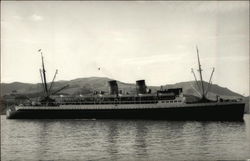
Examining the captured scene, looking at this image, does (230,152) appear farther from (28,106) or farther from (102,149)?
(28,106)

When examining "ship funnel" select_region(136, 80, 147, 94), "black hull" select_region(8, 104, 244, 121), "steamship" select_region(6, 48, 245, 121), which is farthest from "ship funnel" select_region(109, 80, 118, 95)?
"ship funnel" select_region(136, 80, 147, 94)

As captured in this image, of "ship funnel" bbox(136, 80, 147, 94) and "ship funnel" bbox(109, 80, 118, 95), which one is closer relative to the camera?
"ship funnel" bbox(136, 80, 147, 94)

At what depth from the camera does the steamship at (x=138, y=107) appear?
65.8m

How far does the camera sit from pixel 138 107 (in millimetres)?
71312

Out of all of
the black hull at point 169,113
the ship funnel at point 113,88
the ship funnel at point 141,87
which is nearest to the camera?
the black hull at point 169,113

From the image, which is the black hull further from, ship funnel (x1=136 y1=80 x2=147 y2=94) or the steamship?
ship funnel (x1=136 y1=80 x2=147 y2=94)

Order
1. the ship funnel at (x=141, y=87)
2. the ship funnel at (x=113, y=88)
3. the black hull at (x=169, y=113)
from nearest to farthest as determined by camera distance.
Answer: the black hull at (x=169, y=113), the ship funnel at (x=141, y=87), the ship funnel at (x=113, y=88)

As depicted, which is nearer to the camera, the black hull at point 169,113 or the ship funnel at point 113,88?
the black hull at point 169,113

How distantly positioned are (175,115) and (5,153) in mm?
43526

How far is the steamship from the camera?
216 feet

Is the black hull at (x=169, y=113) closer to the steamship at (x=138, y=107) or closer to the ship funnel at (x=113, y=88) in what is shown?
the steamship at (x=138, y=107)

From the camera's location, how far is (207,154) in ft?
85.0

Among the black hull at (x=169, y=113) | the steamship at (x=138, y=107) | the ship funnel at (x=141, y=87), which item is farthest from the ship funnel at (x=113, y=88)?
the ship funnel at (x=141, y=87)

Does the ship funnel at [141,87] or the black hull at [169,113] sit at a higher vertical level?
the ship funnel at [141,87]
